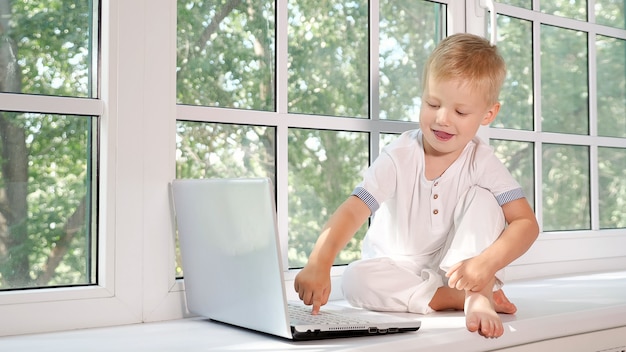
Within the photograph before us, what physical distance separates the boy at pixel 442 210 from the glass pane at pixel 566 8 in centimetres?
75

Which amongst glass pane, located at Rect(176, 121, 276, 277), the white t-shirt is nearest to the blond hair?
the white t-shirt

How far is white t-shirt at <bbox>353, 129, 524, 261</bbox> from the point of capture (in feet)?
4.97

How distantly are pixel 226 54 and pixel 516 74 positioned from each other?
93 cm

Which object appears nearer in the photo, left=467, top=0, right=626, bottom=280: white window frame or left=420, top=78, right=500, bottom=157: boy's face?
left=420, top=78, right=500, bottom=157: boy's face

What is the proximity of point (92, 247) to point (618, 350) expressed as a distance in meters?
1.00

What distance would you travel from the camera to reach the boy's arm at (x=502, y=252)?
1.34m

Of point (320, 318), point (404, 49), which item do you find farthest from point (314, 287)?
point (404, 49)

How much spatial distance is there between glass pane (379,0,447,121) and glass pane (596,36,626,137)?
2.24 feet

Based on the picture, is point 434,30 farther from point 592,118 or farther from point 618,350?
point 618,350

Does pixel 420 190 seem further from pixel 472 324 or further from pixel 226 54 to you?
pixel 226 54

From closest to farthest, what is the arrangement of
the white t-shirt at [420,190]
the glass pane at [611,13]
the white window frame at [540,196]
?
the white t-shirt at [420,190] < the white window frame at [540,196] < the glass pane at [611,13]

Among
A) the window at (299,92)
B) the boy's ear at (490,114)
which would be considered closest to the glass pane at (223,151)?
the window at (299,92)

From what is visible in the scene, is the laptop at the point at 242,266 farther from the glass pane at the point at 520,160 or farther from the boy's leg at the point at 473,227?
the glass pane at the point at 520,160

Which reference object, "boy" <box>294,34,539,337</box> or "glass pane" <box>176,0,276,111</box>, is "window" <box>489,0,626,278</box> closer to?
"boy" <box>294,34,539,337</box>
